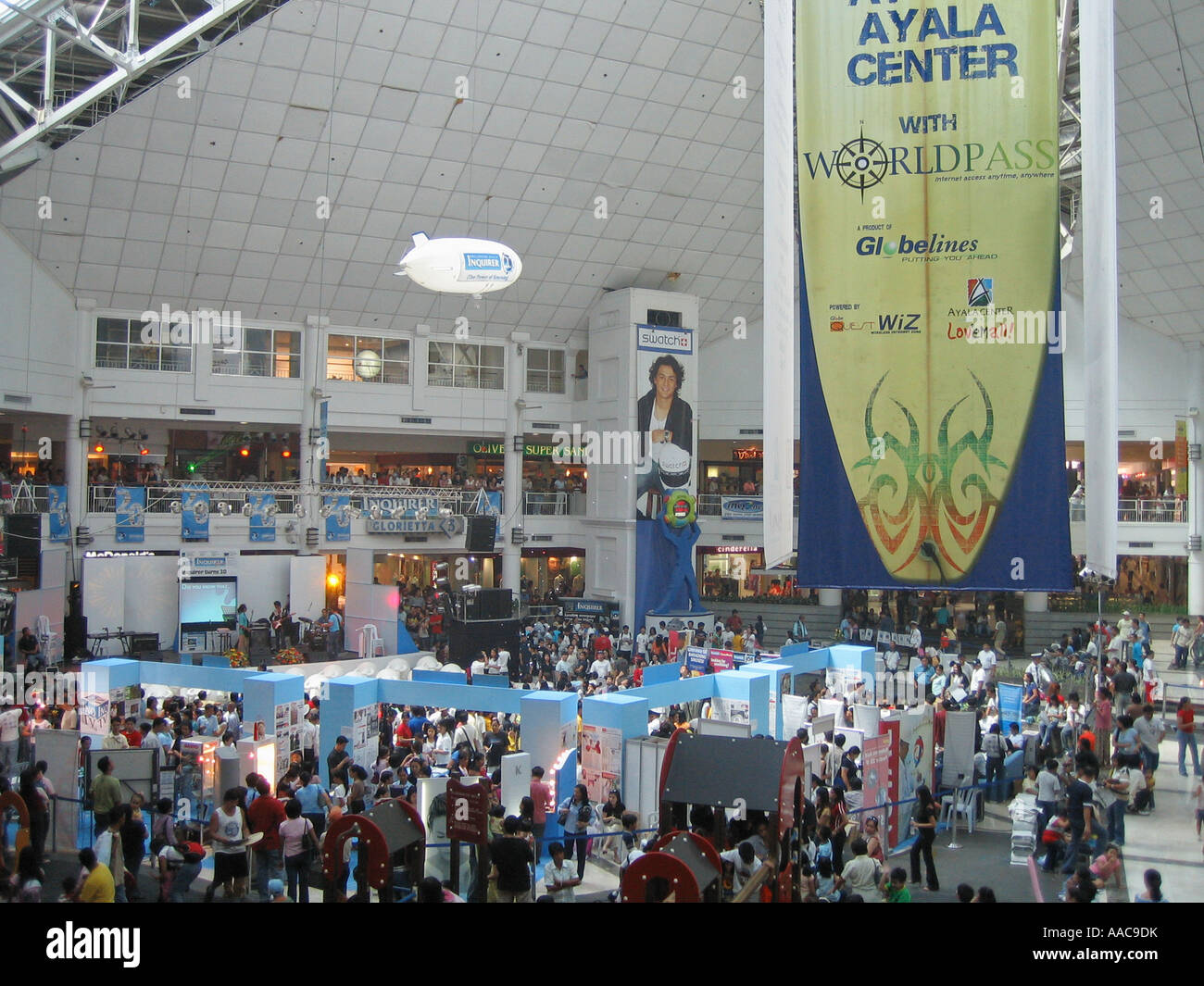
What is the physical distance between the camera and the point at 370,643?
2059cm

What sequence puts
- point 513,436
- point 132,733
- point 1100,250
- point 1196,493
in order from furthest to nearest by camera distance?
point 513,436, point 1196,493, point 132,733, point 1100,250

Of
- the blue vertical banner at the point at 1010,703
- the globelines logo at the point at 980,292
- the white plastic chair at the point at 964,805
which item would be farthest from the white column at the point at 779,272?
the blue vertical banner at the point at 1010,703

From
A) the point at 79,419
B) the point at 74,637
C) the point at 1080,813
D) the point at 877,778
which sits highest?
the point at 79,419

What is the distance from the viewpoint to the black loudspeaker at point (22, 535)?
1903cm

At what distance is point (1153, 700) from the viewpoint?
15.1m

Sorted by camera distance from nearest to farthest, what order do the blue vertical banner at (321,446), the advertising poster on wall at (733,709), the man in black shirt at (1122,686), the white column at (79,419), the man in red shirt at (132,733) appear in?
the man in red shirt at (132,733), the advertising poster on wall at (733,709), the man in black shirt at (1122,686), the white column at (79,419), the blue vertical banner at (321,446)

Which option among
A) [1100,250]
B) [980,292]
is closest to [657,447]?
[980,292]

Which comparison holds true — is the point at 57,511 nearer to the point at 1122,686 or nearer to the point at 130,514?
the point at 130,514

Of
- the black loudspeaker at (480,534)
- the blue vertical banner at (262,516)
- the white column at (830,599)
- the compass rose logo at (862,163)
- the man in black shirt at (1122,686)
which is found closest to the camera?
the compass rose logo at (862,163)

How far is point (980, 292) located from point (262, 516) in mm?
18521

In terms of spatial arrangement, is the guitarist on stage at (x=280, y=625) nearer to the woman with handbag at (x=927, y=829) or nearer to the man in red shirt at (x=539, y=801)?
the man in red shirt at (x=539, y=801)

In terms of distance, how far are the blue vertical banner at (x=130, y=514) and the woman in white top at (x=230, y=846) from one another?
15848 millimetres

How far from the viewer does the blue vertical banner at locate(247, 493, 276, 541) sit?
2303 cm
